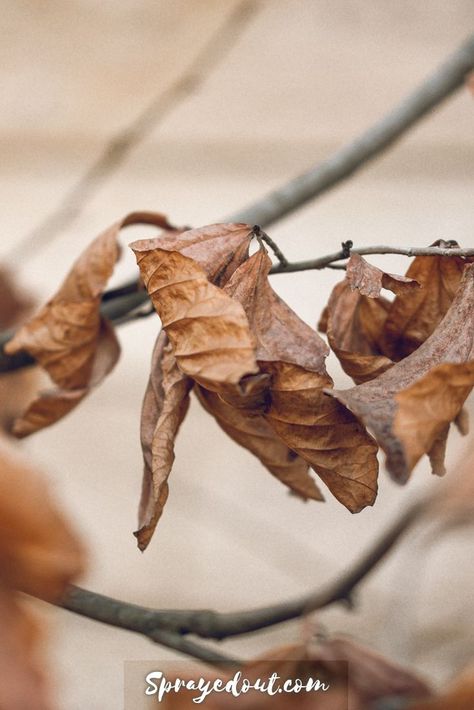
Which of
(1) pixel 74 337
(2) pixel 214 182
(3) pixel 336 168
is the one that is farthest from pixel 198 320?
(2) pixel 214 182

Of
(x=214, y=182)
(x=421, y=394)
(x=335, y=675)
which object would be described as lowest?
(x=335, y=675)

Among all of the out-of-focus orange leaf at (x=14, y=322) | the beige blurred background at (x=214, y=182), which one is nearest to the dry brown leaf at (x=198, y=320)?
the out-of-focus orange leaf at (x=14, y=322)

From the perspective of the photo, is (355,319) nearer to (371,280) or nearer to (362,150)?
(371,280)

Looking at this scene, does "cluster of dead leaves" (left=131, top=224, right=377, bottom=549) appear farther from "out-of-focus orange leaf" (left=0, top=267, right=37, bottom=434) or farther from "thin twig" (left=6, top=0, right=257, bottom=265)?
"thin twig" (left=6, top=0, right=257, bottom=265)

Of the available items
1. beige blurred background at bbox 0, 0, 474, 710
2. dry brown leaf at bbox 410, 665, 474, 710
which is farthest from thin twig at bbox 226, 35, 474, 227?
beige blurred background at bbox 0, 0, 474, 710

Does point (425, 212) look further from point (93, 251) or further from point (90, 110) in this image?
point (93, 251)

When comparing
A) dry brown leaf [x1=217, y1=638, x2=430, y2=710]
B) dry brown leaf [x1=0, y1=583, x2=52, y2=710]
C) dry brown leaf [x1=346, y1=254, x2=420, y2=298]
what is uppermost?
dry brown leaf [x1=346, y1=254, x2=420, y2=298]

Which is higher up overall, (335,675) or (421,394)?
(421,394)

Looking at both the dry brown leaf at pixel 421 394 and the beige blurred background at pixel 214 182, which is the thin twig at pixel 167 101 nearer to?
the beige blurred background at pixel 214 182
